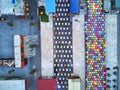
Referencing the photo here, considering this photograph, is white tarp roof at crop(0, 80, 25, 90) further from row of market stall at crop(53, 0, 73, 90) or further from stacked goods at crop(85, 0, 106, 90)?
stacked goods at crop(85, 0, 106, 90)

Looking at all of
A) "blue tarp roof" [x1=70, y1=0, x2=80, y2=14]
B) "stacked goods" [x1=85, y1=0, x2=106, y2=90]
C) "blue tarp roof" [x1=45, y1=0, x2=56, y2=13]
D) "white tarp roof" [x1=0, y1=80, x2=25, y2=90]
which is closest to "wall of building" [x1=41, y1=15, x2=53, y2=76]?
"blue tarp roof" [x1=45, y1=0, x2=56, y2=13]

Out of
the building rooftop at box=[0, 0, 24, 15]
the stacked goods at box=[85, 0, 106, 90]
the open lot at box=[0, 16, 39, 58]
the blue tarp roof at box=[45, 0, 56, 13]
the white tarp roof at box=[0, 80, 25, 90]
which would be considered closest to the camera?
the blue tarp roof at box=[45, 0, 56, 13]

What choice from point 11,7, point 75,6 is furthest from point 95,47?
point 11,7

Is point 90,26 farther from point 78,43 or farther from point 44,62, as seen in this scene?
point 44,62

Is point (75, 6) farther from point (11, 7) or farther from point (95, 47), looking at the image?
point (11, 7)

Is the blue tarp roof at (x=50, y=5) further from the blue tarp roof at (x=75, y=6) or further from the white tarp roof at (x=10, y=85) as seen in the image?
the white tarp roof at (x=10, y=85)

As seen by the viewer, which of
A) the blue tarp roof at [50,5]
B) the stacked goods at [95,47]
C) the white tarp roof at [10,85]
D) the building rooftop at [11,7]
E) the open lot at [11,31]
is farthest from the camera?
the open lot at [11,31]

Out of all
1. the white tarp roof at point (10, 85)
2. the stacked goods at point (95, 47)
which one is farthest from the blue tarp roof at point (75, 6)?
the white tarp roof at point (10, 85)

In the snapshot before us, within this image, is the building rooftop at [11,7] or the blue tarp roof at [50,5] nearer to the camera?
the blue tarp roof at [50,5]

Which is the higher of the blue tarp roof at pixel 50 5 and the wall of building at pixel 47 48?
the blue tarp roof at pixel 50 5

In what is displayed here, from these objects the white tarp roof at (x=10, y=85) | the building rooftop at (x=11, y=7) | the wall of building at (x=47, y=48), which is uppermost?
the building rooftop at (x=11, y=7)
